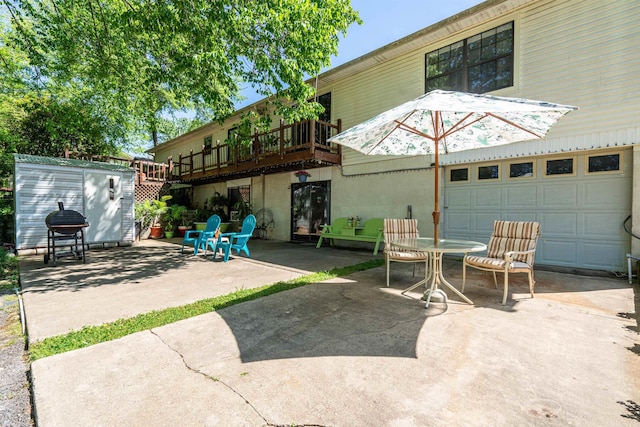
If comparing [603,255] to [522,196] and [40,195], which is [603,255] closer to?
[522,196]

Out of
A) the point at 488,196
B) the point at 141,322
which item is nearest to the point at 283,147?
the point at 488,196

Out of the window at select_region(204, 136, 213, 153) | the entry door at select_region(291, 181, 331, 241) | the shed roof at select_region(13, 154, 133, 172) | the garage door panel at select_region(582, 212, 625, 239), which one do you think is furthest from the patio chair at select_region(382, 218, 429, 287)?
the window at select_region(204, 136, 213, 153)

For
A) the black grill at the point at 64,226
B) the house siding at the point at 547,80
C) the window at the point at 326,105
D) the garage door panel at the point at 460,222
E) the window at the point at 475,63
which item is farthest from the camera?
the window at the point at 326,105

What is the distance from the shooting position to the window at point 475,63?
6.27m

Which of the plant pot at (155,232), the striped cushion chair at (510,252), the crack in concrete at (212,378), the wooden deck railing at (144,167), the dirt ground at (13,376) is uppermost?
the wooden deck railing at (144,167)

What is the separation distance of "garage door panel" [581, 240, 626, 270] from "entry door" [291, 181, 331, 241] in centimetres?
649

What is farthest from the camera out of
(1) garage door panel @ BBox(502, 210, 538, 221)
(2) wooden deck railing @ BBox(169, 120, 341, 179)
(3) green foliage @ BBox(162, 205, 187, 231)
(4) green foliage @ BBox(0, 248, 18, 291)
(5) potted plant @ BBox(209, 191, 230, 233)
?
(5) potted plant @ BBox(209, 191, 230, 233)

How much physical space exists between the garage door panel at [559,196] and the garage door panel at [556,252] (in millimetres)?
711

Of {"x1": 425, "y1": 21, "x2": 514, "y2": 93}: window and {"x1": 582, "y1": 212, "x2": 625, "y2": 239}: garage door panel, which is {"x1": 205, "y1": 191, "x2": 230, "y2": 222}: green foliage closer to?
{"x1": 425, "y1": 21, "x2": 514, "y2": 93}: window

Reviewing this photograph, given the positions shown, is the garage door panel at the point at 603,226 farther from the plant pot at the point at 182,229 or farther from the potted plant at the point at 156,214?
the potted plant at the point at 156,214

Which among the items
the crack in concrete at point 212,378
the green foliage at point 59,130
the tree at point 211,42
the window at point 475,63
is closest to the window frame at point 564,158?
the window at point 475,63

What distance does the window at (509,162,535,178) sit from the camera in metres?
6.07

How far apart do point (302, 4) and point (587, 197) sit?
6372mm

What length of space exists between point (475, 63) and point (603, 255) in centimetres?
481
